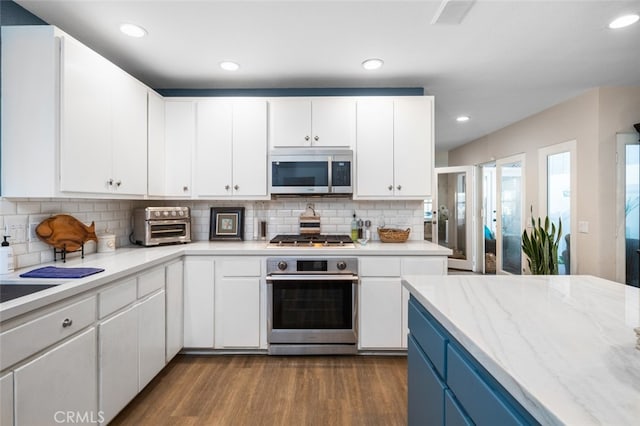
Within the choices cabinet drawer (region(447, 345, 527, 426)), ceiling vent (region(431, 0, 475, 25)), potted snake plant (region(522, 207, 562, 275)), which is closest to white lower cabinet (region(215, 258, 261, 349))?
cabinet drawer (region(447, 345, 527, 426))

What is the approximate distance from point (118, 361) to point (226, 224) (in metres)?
1.63

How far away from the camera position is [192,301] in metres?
2.62

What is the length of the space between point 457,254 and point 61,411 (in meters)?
→ 6.05

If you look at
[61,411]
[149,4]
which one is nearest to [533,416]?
[61,411]

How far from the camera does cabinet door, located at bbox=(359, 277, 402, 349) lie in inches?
104

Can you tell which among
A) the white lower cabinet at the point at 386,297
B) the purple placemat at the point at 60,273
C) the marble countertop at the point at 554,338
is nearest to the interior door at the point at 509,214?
the white lower cabinet at the point at 386,297

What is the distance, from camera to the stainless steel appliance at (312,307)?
2.59 m

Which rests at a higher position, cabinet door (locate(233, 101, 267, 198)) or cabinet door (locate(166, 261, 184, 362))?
cabinet door (locate(233, 101, 267, 198))

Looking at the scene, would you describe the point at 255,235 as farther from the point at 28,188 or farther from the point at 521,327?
the point at 521,327

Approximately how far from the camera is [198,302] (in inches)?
103

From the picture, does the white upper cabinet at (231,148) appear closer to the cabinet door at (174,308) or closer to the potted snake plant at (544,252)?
the cabinet door at (174,308)

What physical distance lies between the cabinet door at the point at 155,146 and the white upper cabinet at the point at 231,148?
31cm

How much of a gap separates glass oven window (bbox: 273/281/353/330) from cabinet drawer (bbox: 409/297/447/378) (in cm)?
112

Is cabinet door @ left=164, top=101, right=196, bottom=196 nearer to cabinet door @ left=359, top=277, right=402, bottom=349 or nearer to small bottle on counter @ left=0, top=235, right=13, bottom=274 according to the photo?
small bottle on counter @ left=0, top=235, right=13, bottom=274
